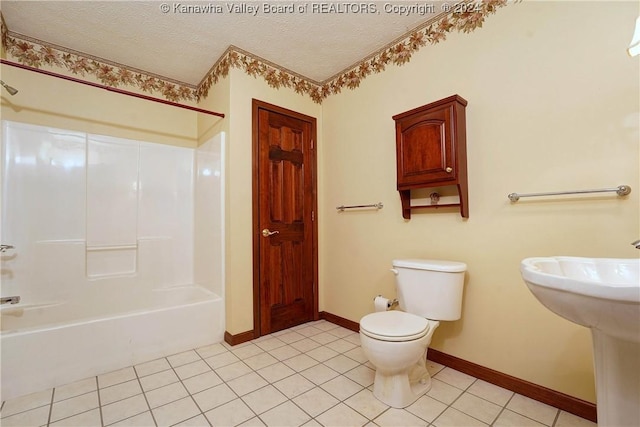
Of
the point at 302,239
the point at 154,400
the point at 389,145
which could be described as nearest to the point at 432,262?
the point at 389,145

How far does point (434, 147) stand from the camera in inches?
69.8

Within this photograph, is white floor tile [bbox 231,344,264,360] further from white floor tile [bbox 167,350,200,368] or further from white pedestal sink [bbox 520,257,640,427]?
white pedestal sink [bbox 520,257,640,427]

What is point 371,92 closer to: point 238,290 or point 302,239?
point 302,239

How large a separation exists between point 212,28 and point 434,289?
2.31 metres

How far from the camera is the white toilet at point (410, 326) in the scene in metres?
1.42

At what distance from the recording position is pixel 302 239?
2.70 metres

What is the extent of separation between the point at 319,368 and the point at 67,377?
4.93 ft

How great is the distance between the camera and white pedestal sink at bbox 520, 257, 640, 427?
2.43ft

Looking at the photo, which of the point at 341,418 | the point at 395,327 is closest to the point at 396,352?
the point at 395,327

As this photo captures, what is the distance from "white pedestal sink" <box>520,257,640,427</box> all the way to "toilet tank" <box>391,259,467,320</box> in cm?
59

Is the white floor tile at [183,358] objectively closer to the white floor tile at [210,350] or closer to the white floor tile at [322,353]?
the white floor tile at [210,350]

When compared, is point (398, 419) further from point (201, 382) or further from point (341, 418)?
point (201, 382)

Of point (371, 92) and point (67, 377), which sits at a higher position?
point (371, 92)

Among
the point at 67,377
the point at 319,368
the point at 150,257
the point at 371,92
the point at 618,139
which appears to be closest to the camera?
the point at 618,139
